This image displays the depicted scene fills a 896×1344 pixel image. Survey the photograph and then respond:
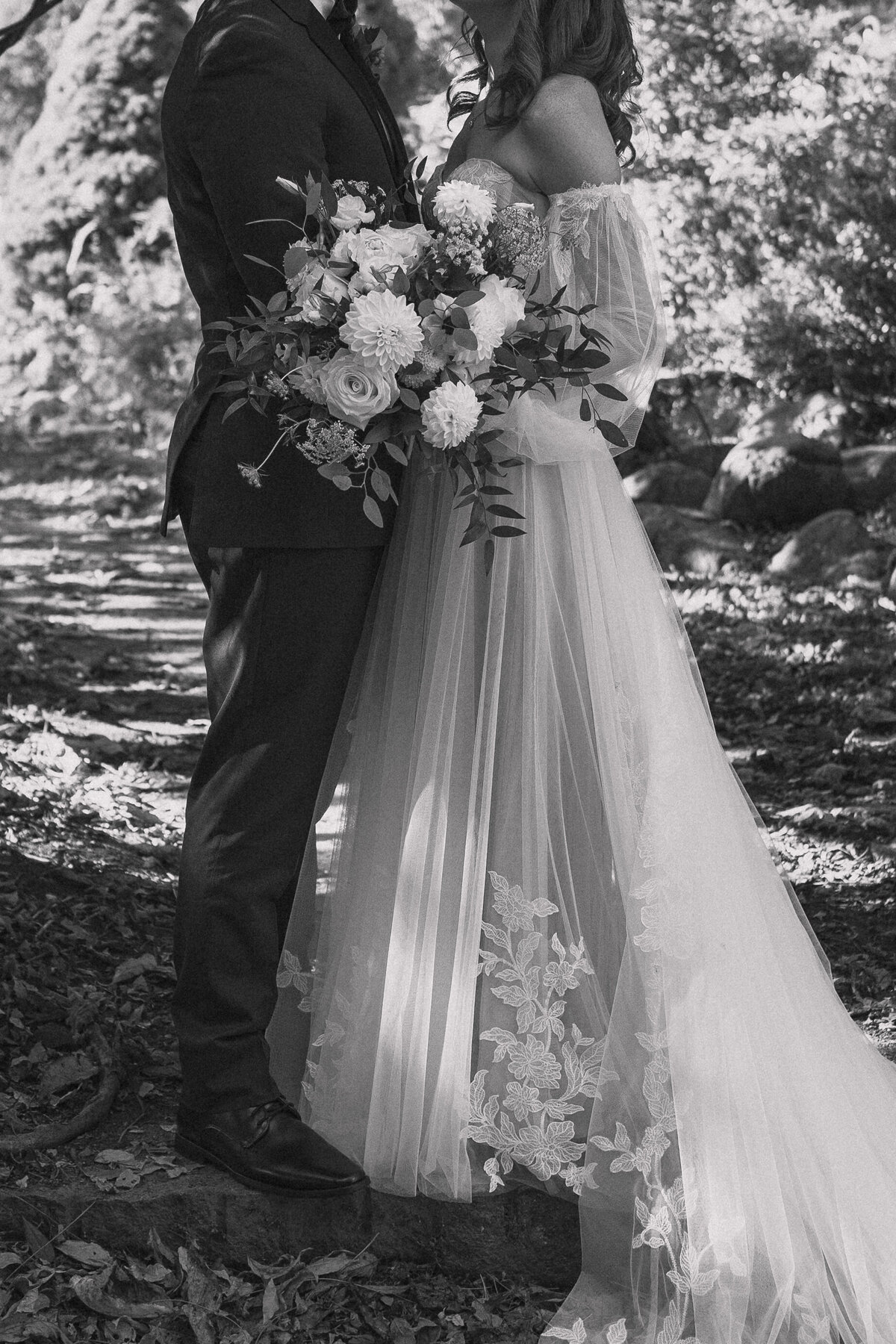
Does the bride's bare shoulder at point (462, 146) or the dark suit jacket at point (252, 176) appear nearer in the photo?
the dark suit jacket at point (252, 176)

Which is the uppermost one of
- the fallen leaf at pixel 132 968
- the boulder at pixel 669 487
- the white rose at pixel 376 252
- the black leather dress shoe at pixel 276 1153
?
the white rose at pixel 376 252

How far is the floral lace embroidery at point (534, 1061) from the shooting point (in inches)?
97.2

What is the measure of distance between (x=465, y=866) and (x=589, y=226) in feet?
3.83

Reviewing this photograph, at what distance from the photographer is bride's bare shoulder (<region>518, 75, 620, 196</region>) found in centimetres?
250

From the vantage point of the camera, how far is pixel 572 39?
2.55m

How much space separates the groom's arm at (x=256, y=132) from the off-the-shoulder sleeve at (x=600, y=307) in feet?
1.53

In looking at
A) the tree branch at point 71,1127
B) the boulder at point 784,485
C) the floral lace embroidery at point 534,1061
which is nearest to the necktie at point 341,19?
the floral lace embroidery at point 534,1061

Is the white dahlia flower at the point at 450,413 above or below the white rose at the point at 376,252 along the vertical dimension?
below

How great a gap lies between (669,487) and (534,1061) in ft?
21.7

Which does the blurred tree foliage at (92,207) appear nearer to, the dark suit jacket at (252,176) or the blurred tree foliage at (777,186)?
the blurred tree foliage at (777,186)

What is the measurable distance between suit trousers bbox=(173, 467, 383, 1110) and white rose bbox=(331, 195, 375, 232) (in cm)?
56

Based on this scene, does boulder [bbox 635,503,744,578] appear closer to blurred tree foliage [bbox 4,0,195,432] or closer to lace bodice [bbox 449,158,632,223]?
lace bodice [bbox 449,158,632,223]

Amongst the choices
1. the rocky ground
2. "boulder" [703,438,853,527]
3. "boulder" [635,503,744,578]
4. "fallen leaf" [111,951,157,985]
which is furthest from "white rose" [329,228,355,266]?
"boulder" [703,438,853,527]

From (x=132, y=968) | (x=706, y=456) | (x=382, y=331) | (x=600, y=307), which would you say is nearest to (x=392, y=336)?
(x=382, y=331)
